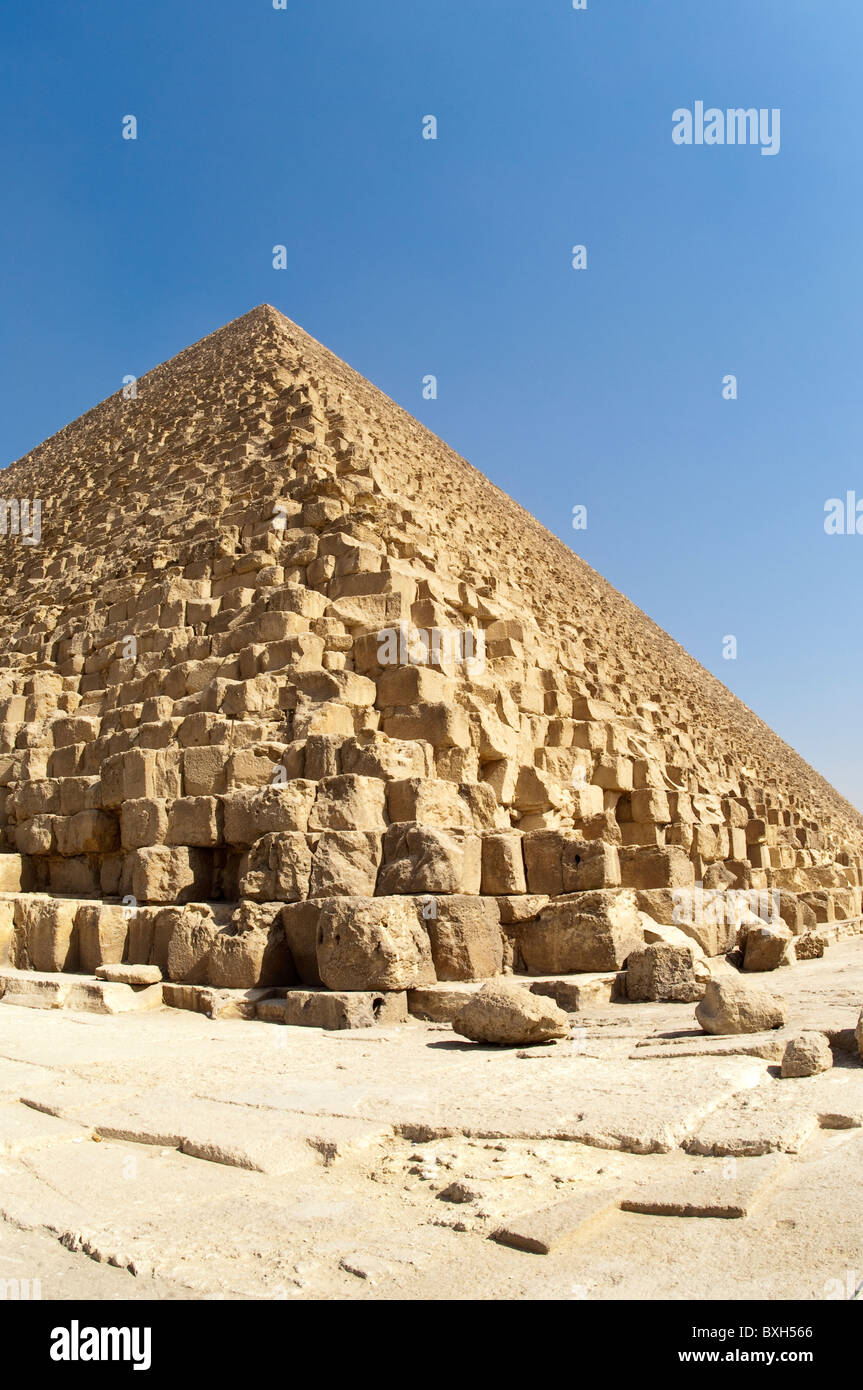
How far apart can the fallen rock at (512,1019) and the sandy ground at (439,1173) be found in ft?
0.35

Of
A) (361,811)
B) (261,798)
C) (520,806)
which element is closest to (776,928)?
(520,806)

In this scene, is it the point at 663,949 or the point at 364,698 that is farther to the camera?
the point at 364,698

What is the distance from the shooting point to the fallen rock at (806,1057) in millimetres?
4312

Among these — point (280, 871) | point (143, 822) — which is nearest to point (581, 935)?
point (280, 871)

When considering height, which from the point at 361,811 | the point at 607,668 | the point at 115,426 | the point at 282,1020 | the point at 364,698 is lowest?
the point at 282,1020

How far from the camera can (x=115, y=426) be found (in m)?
25.7

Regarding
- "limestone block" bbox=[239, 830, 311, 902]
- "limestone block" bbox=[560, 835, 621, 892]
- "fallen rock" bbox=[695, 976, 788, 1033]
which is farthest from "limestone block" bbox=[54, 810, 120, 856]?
"fallen rock" bbox=[695, 976, 788, 1033]

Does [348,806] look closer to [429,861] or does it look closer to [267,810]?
[267,810]

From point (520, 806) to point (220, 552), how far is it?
5411mm

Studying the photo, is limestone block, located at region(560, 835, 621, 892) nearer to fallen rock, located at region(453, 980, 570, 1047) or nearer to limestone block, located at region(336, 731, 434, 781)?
limestone block, located at region(336, 731, 434, 781)

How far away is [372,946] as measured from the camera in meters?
6.54

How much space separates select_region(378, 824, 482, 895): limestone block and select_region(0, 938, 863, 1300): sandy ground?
193 centimetres

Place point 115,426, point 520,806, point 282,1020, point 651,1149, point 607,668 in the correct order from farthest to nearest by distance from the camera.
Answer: point 115,426 → point 607,668 → point 520,806 → point 282,1020 → point 651,1149

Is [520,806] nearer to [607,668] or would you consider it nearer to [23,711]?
[23,711]
